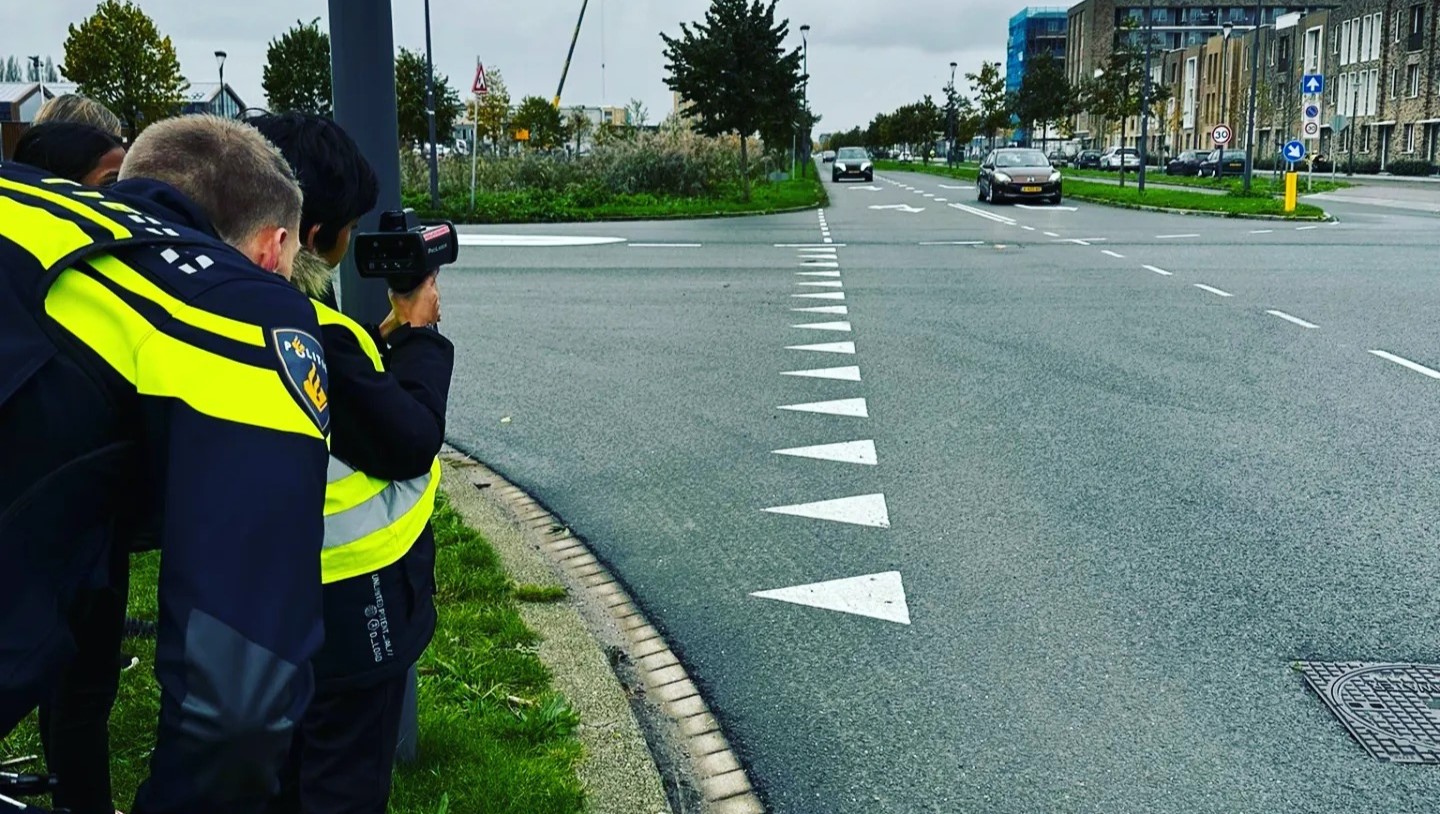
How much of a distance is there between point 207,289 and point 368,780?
1149 mm

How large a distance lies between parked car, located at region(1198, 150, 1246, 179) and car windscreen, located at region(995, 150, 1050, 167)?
2601cm

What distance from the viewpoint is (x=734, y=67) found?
118 feet

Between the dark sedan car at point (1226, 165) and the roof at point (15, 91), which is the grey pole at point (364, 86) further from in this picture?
the roof at point (15, 91)

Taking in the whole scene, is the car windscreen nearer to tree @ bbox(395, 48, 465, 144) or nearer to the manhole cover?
tree @ bbox(395, 48, 465, 144)

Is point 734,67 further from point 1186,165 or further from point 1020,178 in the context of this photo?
point 1186,165

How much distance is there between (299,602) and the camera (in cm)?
147

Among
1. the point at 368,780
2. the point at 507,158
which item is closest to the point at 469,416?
the point at 368,780

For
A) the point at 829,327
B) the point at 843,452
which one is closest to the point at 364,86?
the point at 843,452

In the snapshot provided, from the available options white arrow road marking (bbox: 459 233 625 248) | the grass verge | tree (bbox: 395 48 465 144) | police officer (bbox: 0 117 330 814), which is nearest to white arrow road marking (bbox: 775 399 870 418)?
police officer (bbox: 0 117 330 814)

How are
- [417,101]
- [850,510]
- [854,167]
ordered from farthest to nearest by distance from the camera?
[854,167], [417,101], [850,510]

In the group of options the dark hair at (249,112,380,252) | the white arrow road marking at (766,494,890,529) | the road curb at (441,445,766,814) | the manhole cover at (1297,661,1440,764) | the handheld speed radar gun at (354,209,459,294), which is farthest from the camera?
the white arrow road marking at (766,494,890,529)

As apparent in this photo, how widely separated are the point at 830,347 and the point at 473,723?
7.47 meters

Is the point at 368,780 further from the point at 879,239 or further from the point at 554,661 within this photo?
the point at 879,239

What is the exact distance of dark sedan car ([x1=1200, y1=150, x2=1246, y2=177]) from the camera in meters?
64.0
